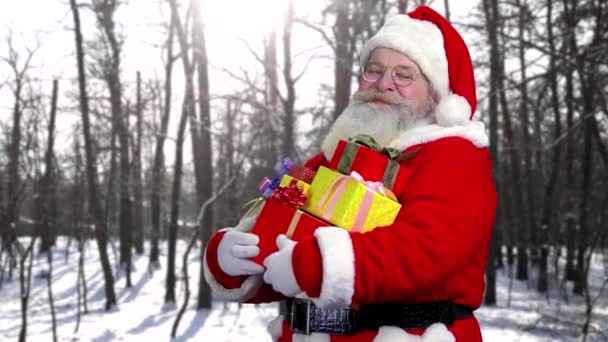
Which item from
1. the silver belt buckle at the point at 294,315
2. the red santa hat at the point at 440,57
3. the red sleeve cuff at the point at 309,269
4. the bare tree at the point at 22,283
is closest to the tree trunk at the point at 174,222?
the bare tree at the point at 22,283

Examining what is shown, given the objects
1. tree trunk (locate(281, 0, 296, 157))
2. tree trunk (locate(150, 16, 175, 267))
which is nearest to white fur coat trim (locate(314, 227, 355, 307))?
tree trunk (locate(281, 0, 296, 157))

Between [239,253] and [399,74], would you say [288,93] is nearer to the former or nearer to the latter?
[399,74]

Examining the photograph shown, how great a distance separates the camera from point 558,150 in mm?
15898

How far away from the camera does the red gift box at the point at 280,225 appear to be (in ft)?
5.74

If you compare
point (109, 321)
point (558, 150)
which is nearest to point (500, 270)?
point (558, 150)

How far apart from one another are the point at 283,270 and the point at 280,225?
20 centimetres

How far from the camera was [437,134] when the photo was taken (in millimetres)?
1891

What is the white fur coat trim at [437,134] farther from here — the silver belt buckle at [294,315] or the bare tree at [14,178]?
the bare tree at [14,178]

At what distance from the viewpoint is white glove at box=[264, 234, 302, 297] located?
5.25ft

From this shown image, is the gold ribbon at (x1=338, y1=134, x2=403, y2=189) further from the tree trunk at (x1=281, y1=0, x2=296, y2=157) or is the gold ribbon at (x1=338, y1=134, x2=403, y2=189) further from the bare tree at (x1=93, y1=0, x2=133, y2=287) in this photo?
the bare tree at (x1=93, y1=0, x2=133, y2=287)

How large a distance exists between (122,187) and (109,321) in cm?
723

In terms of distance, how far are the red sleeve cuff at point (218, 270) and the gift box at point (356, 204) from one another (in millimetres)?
397

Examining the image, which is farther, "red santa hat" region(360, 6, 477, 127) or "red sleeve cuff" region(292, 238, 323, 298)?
"red santa hat" region(360, 6, 477, 127)

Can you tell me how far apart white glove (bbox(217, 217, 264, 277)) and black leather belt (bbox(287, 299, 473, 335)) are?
243 mm
